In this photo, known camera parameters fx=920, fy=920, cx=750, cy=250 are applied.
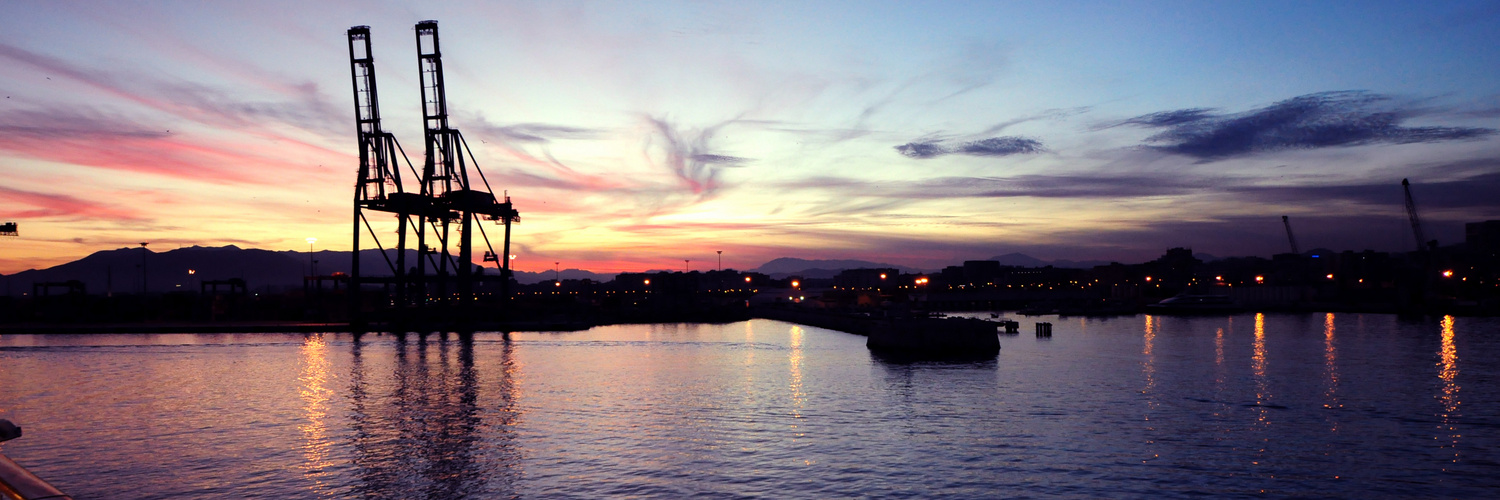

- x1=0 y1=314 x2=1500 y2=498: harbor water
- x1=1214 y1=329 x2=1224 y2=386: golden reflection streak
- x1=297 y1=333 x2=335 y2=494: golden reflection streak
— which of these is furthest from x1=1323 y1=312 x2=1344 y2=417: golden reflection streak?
x1=297 y1=333 x2=335 y2=494: golden reflection streak

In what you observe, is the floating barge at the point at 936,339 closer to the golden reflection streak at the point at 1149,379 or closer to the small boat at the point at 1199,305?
the golden reflection streak at the point at 1149,379

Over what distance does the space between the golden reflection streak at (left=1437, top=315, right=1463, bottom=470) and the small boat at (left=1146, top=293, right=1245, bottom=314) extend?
5501 centimetres

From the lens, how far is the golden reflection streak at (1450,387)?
23.9m

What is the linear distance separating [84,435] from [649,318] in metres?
78.2

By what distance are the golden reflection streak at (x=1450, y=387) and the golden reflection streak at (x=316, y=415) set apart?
81.2 feet

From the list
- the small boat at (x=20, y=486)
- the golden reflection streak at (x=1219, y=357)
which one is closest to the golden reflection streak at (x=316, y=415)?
the small boat at (x=20, y=486)

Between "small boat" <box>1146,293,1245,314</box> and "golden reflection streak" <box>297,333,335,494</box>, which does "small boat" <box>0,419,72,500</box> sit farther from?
"small boat" <box>1146,293,1245,314</box>

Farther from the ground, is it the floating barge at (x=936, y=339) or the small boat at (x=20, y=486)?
the small boat at (x=20, y=486)

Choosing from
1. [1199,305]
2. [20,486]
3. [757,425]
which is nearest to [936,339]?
[757,425]

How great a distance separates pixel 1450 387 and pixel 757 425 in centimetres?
2734

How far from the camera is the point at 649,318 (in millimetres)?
→ 102375

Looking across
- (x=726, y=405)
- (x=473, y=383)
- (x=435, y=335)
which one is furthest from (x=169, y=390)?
(x=435, y=335)

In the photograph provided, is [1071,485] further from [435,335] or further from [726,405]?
[435,335]

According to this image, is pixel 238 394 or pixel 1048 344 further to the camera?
pixel 1048 344
